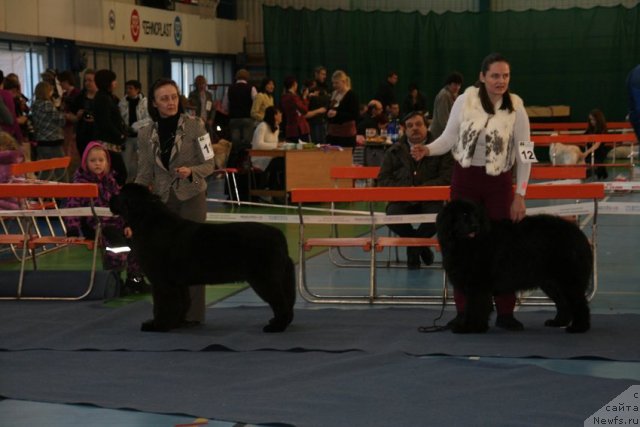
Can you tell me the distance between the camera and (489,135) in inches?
219

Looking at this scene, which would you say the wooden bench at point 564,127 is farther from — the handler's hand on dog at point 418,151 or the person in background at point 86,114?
the handler's hand on dog at point 418,151

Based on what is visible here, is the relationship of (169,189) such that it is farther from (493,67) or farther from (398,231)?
(398,231)

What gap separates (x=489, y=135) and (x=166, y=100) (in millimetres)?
1945

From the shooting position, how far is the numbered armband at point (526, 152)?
5.59 m

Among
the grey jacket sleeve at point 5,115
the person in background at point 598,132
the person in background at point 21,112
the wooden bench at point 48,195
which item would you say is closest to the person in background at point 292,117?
the person in background at point 21,112

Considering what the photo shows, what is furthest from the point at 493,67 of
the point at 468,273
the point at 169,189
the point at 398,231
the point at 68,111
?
the point at 68,111

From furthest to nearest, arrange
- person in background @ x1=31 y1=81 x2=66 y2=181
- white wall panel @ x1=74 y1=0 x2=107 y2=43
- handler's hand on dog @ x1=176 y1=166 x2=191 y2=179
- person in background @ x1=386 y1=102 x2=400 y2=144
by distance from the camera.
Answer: white wall panel @ x1=74 y1=0 x2=107 y2=43, person in background @ x1=386 y1=102 x2=400 y2=144, person in background @ x1=31 y1=81 x2=66 y2=181, handler's hand on dog @ x1=176 y1=166 x2=191 y2=179

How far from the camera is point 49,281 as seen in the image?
23.4ft

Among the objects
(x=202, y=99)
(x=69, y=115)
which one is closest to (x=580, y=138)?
(x=202, y=99)

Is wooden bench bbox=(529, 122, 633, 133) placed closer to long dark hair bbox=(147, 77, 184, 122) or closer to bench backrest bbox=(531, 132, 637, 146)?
bench backrest bbox=(531, 132, 637, 146)

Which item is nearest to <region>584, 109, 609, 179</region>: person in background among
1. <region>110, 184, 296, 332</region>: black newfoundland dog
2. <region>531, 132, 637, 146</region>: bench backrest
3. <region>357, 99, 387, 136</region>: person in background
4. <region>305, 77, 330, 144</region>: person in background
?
<region>531, 132, 637, 146</region>: bench backrest

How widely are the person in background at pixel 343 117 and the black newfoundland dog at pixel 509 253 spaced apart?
843 cm

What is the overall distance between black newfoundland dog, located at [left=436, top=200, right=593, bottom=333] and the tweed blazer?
1.53 metres

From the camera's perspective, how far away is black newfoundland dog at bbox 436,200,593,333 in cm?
546
